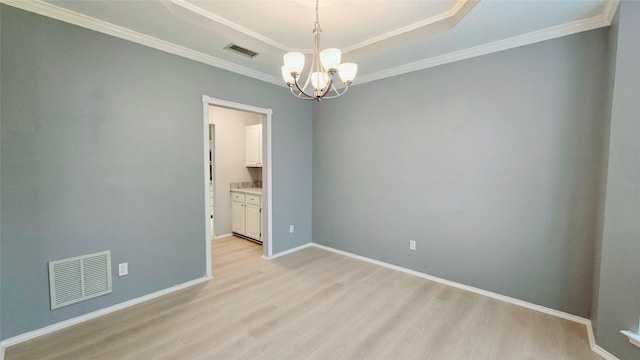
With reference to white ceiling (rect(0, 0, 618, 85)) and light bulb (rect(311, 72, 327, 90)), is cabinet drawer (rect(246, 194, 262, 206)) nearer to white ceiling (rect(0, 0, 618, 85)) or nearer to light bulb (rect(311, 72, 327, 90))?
white ceiling (rect(0, 0, 618, 85))

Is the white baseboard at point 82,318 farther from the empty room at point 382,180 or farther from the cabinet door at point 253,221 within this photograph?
the cabinet door at point 253,221

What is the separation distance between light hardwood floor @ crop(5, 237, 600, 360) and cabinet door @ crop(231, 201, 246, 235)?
176 cm

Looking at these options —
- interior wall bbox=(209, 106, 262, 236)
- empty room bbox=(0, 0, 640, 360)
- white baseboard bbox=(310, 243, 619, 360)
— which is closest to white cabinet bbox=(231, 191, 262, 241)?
interior wall bbox=(209, 106, 262, 236)

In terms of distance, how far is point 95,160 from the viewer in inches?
93.8

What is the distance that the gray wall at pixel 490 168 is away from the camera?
92.4 inches

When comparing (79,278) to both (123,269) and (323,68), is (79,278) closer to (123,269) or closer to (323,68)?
(123,269)

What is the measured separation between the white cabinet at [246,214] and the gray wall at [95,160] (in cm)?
139

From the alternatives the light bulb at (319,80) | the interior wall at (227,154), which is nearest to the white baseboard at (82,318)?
the interior wall at (227,154)

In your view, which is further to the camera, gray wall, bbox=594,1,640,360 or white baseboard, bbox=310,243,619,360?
white baseboard, bbox=310,243,619,360

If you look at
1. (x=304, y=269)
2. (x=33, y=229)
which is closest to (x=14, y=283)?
(x=33, y=229)

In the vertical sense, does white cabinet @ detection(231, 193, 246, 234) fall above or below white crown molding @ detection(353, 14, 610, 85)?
below

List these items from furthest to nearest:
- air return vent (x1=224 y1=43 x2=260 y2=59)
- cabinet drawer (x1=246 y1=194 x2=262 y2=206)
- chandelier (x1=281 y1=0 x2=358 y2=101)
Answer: cabinet drawer (x1=246 y1=194 x2=262 y2=206), air return vent (x1=224 y1=43 x2=260 y2=59), chandelier (x1=281 y1=0 x2=358 y2=101)

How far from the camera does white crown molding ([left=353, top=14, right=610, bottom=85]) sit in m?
2.23

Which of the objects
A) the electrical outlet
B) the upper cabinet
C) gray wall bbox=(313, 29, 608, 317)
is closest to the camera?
gray wall bbox=(313, 29, 608, 317)
